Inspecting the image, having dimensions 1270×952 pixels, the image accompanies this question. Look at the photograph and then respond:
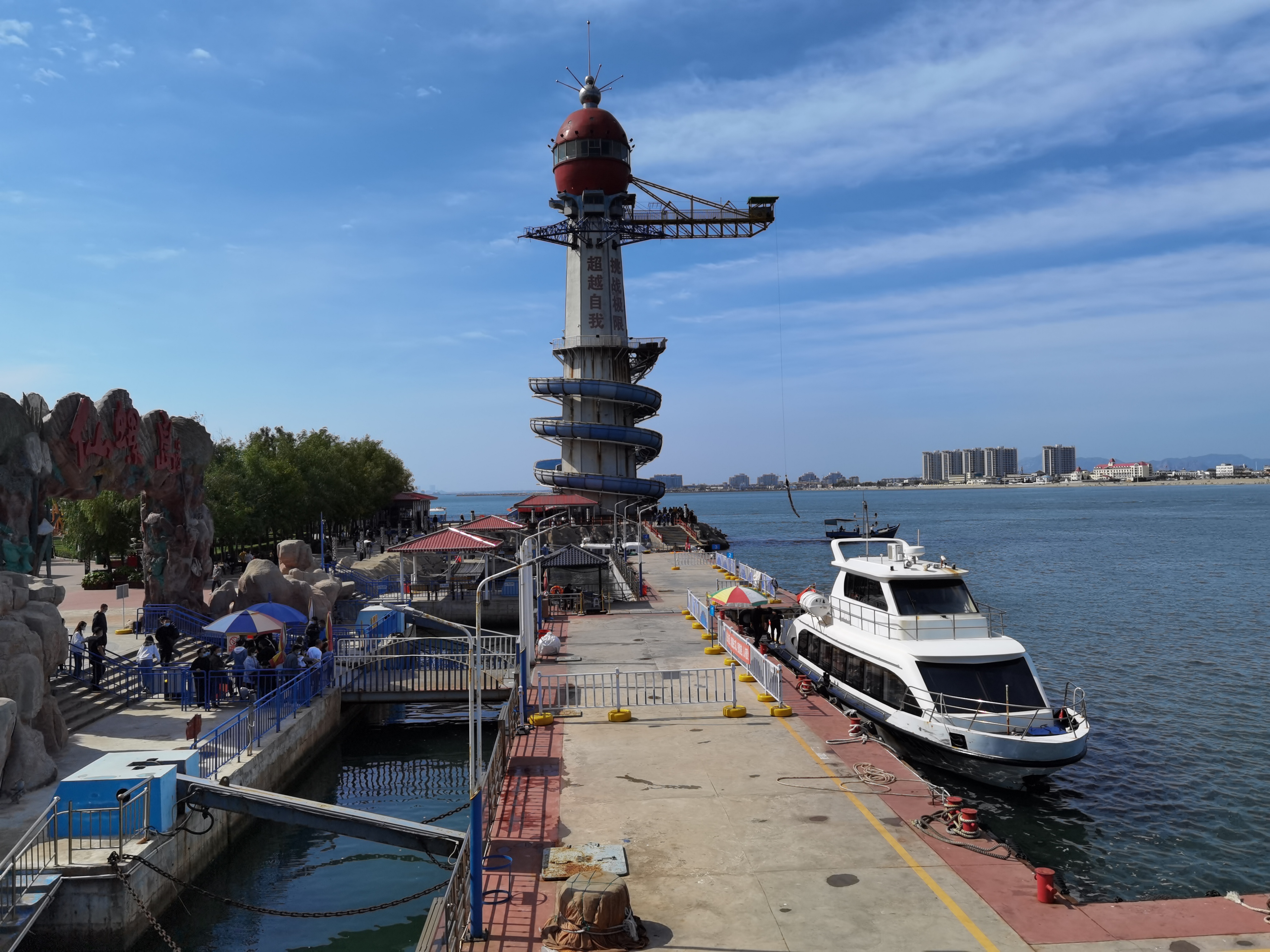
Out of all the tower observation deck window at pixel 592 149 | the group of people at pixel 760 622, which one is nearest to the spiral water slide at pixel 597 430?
the tower observation deck window at pixel 592 149

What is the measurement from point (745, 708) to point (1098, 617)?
108ft

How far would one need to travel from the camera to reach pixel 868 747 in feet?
60.2

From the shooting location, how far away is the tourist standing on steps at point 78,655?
22000 mm

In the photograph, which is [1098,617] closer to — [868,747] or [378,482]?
[868,747]

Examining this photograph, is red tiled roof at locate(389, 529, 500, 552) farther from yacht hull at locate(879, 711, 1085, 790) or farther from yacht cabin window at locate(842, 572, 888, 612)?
yacht hull at locate(879, 711, 1085, 790)

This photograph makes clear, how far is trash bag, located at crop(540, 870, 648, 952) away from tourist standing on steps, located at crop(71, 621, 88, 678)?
17.1 meters

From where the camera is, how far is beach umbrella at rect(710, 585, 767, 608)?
3036 centimetres

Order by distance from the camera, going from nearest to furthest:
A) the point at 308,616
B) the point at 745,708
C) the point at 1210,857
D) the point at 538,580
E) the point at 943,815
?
1. the point at 943,815
2. the point at 1210,857
3. the point at 745,708
4. the point at 538,580
5. the point at 308,616

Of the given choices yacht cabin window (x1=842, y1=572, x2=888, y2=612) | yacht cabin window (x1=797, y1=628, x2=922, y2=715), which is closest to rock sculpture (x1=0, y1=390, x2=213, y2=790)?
yacht cabin window (x1=797, y1=628, x2=922, y2=715)

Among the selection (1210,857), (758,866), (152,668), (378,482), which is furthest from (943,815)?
(378,482)

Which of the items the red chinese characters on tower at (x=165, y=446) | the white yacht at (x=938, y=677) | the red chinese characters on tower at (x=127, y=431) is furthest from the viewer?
the red chinese characters on tower at (x=165, y=446)

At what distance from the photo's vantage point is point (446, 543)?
37156mm

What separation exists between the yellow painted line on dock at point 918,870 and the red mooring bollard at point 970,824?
1.12 meters

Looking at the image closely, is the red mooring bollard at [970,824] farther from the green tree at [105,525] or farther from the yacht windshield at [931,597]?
the green tree at [105,525]
